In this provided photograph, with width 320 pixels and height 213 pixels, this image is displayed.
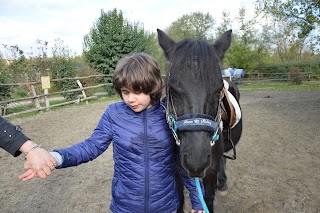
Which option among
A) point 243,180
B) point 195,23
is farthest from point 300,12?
point 195,23

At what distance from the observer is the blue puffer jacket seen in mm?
1703

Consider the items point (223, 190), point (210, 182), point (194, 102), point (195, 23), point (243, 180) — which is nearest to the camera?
point (194, 102)

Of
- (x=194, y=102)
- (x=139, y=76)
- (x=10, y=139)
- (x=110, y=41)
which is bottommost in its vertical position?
(x=10, y=139)

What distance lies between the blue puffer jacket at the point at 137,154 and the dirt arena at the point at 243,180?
5.21ft

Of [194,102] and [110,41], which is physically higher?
[110,41]

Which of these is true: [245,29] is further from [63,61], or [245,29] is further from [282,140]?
Result: [282,140]

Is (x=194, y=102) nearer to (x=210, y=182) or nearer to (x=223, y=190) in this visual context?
(x=210, y=182)

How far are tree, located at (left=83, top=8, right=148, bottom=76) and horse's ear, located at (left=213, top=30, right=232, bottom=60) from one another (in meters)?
15.9

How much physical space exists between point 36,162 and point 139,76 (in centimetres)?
80

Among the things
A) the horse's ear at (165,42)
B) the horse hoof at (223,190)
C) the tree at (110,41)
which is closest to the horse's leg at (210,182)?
the horse hoof at (223,190)

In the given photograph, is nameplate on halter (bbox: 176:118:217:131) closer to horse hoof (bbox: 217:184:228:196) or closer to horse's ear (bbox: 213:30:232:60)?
horse's ear (bbox: 213:30:232:60)

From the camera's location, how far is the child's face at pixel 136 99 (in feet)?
5.37

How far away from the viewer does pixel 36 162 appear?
4.52 ft

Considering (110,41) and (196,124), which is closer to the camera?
(196,124)
